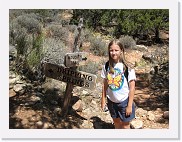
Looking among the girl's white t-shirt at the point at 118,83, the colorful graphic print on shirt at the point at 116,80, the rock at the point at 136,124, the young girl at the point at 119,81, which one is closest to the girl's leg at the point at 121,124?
the young girl at the point at 119,81

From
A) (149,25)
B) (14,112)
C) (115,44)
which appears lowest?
(14,112)

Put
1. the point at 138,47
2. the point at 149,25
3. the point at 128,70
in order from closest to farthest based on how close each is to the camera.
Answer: the point at 128,70 → the point at 138,47 → the point at 149,25

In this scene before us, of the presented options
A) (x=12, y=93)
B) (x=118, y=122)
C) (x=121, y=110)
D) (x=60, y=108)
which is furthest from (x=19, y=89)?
(x=121, y=110)

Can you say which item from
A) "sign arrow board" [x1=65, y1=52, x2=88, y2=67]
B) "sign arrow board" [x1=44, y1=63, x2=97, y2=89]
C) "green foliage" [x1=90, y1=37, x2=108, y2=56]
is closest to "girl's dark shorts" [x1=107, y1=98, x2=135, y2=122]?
"sign arrow board" [x1=44, y1=63, x2=97, y2=89]

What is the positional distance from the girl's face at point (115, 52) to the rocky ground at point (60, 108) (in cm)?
143

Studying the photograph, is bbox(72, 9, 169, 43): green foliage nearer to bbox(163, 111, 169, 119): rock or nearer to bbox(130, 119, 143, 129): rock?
bbox(163, 111, 169, 119): rock

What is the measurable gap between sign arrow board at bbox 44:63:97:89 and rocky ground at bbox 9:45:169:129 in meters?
0.61

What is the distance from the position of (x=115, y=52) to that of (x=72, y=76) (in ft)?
3.30

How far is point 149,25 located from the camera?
1088 centimetres

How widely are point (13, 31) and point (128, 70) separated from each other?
3934 mm

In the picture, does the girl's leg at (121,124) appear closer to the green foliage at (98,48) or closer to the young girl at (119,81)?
the young girl at (119,81)

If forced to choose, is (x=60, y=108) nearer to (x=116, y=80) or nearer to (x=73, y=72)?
(x=73, y=72)
